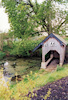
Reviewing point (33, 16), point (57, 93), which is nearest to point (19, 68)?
point (33, 16)

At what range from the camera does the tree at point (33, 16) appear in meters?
17.8

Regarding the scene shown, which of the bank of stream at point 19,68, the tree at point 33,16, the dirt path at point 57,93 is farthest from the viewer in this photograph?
the tree at point 33,16

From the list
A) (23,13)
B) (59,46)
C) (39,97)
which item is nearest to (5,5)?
(23,13)

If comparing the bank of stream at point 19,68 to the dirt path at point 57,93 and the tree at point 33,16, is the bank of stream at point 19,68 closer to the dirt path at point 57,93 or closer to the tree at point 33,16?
the tree at point 33,16

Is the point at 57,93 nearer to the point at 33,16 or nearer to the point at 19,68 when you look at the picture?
the point at 19,68

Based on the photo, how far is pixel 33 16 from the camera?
18109 millimetres

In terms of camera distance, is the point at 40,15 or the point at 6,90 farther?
the point at 40,15

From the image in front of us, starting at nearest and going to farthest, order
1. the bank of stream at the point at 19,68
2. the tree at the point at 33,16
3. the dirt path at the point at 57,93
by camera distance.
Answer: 1. the dirt path at the point at 57,93
2. the bank of stream at the point at 19,68
3. the tree at the point at 33,16

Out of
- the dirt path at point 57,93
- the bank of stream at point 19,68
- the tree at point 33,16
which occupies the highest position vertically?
the tree at point 33,16

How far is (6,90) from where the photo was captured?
4.43m

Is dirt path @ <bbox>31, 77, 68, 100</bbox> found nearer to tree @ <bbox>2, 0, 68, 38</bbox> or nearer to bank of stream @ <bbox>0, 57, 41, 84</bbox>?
bank of stream @ <bbox>0, 57, 41, 84</bbox>

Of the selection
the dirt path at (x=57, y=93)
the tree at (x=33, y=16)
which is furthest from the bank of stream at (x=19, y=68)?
the dirt path at (x=57, y=93)

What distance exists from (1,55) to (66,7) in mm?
15570

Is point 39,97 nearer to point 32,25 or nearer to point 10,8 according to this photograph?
point 32,25
